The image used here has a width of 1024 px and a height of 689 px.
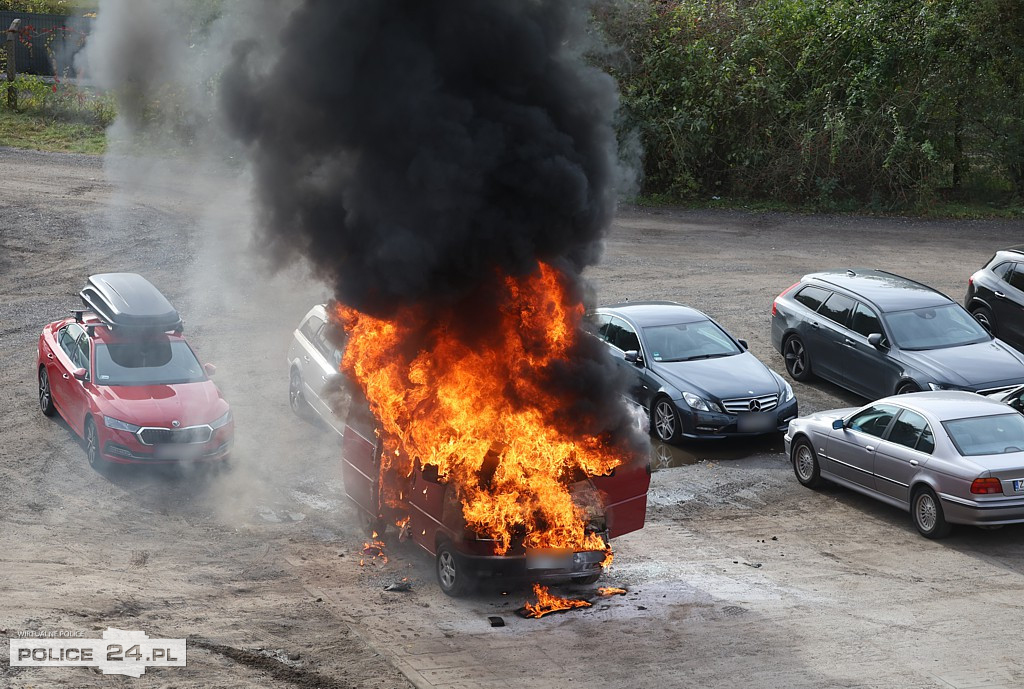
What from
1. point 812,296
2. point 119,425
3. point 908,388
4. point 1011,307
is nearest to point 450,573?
point 119,425

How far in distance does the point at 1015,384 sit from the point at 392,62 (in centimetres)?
1016

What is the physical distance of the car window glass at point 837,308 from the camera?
17.7 meters

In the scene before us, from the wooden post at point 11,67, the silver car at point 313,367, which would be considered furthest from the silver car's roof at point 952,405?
the wooden post at point 11,67

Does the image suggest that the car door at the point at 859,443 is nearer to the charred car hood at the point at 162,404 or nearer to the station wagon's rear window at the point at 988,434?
the station wagon's rear window at the point at 988,434

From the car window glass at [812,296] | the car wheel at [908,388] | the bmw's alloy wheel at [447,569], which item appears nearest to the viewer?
the bmw's alloy wheel at [447,569]

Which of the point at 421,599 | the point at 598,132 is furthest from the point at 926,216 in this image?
the point at 421,599

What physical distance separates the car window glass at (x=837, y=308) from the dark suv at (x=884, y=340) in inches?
0.6

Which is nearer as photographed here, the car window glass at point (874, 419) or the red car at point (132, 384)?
the car window glass at point (874, 419)

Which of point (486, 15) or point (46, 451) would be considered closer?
point (486, 15)

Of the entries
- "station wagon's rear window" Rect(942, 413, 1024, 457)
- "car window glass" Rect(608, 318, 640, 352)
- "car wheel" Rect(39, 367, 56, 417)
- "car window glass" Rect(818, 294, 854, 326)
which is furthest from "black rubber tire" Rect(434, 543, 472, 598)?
"car window glass" Rect(818, 294, 854, 326)

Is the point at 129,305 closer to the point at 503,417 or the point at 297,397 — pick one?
the point at 297,397

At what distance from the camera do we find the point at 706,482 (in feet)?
48.9

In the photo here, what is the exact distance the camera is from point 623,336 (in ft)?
56.1

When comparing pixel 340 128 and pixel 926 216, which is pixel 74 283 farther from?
pixel 926 216
